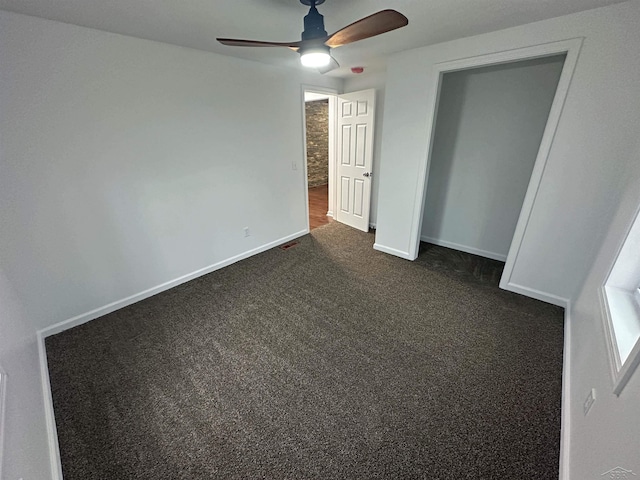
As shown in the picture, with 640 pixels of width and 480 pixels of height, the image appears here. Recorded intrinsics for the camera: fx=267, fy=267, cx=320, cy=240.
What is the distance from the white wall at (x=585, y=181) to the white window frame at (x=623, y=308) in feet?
0.27

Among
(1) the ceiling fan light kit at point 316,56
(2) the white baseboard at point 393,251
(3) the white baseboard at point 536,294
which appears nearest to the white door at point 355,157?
(2) the white baseboard at point 393,251

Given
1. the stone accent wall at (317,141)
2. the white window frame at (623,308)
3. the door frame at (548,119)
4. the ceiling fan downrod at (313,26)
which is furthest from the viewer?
the stone accent wall at (317,141)

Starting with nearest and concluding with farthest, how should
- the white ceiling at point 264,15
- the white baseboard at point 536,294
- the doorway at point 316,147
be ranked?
the white ceiling at point 264,15 → the white baseboard at point 536,294 → the doorway at point 316,147

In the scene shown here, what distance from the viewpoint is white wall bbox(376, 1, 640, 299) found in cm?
177

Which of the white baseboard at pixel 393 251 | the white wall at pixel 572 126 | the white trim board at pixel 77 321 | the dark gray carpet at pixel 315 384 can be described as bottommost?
the dark gray carpet at pixel 315 384

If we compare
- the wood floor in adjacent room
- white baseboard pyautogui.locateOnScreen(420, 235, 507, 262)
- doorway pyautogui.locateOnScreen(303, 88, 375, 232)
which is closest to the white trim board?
the wood floor in adjacent room

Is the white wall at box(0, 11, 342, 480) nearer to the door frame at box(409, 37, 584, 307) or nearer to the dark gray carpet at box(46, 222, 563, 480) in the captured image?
the dark gray carpet at box(46, 222, 563, 480)

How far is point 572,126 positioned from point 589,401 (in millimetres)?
1884

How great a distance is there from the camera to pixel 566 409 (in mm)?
1493

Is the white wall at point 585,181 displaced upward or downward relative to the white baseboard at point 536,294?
upward

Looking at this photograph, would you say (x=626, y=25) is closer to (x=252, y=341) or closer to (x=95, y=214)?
(x=252, y=341)

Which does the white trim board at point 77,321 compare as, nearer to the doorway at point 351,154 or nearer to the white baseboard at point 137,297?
the white baseboard at point 137,297

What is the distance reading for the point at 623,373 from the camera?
0.96 m

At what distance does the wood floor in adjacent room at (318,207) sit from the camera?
4.63m
